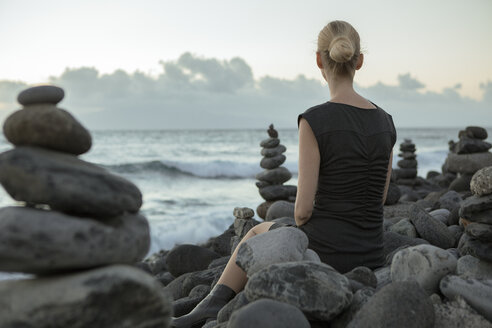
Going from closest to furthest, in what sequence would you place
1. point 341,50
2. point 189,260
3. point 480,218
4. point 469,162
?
point 341,50, point 480,218, point 189,260, point 469,162

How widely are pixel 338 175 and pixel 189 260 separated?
11.1 feet

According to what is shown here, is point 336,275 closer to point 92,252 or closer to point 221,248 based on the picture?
point 92,252

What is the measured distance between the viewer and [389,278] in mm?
3396

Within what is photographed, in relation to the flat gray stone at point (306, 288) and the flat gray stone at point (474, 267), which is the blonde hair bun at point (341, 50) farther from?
the flat gray stone at point (474, 267)

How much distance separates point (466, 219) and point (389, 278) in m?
0.96

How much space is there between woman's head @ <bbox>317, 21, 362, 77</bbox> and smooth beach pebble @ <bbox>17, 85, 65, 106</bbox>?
1994 mm

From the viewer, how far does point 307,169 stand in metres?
3.56

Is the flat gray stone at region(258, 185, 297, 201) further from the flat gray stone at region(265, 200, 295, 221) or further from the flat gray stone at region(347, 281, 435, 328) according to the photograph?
the flat gray stone at region(347, 281, 435, 328)

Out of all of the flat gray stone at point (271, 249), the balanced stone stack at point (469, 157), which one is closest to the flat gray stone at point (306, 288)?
the flat gray stone at point (271, 249)

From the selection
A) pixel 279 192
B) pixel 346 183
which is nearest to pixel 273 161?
pixel 279 192

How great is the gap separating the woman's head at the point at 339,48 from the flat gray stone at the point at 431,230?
231 centimetres

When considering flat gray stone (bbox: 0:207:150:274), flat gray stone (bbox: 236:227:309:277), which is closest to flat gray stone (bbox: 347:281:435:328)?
flat gray stone (bbox: 236:227:309:277)

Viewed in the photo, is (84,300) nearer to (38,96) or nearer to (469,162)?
(38,96)

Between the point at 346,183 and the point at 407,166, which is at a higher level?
the point at 346,183
